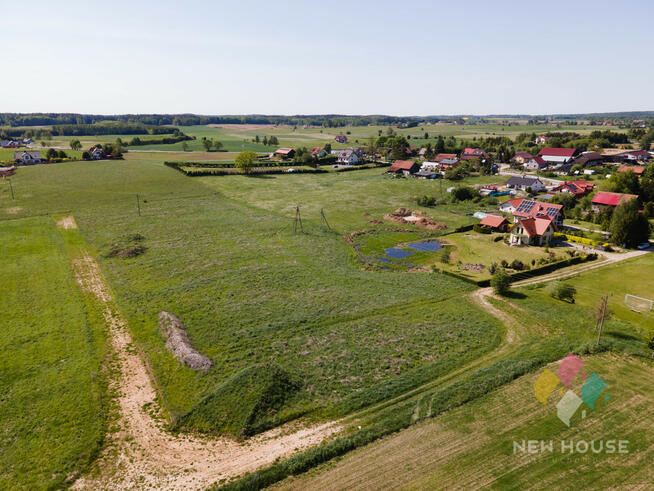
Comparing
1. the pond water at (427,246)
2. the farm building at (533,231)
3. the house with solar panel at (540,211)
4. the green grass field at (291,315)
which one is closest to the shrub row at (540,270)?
the green grass field at (291,315)

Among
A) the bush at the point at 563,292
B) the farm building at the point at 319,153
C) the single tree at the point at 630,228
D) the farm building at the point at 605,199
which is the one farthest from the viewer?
the farm building at the point at 319,153

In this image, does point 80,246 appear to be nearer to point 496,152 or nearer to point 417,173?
point 417,173

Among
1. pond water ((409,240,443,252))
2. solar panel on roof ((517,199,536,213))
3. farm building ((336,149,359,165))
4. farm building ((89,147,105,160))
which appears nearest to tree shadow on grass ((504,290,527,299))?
pond water ((409,240,443,252))

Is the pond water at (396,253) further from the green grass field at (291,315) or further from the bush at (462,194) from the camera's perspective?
the bush at (462,194)

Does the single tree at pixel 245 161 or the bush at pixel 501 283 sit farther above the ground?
the single tree at pixel 245 161

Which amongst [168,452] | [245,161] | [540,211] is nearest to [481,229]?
[540,211]

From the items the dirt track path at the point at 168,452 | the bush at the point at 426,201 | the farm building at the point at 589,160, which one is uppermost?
the farm building at the point at 589,160
